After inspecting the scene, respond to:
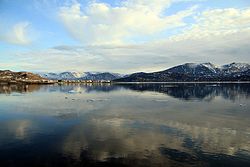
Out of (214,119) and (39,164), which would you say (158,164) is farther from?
(214,119)

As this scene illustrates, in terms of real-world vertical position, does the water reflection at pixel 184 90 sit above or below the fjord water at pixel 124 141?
above

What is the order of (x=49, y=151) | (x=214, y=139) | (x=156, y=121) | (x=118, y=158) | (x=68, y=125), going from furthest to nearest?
(x=156, y=121)
(x=68, y=125)
(x=214, y=139)
(x=49, y=151)
(x=118, y=158)

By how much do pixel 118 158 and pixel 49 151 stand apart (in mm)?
5613

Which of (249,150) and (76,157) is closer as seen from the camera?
(76,157)

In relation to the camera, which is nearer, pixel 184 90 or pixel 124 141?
pixel 124 141

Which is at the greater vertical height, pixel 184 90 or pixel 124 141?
pixel 184 90

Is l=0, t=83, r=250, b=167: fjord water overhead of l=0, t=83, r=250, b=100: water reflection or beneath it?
beneath

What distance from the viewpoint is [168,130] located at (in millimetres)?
28094

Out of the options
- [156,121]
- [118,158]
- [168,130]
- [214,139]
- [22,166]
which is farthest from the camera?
[156,121]

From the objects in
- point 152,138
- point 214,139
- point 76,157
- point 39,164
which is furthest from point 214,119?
point 39,164

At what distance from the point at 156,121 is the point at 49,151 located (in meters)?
16.1

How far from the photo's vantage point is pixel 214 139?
80.0 feet

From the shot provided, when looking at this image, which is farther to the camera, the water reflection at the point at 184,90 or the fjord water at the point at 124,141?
the water reflection at the point at 184,90

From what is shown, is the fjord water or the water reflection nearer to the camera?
the fjord water
